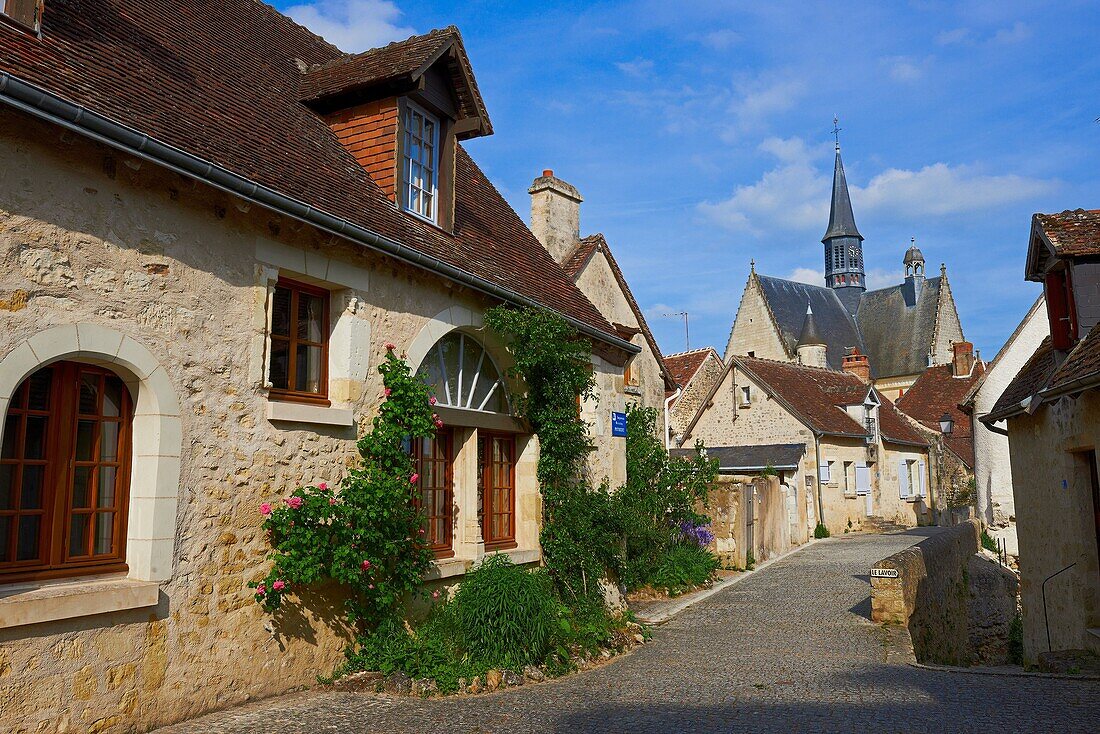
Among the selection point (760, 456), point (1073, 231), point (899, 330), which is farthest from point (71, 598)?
point (899, 330)

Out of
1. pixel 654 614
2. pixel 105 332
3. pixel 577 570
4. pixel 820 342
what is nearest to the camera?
pixel 105 332

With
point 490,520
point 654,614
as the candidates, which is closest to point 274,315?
point 490,520

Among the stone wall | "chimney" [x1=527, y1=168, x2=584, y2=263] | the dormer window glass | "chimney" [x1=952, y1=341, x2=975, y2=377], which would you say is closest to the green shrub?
the dormer window glass

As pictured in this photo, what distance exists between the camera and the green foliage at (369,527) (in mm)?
6004

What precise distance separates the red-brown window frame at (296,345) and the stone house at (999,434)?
16.1m

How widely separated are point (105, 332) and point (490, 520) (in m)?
4.59

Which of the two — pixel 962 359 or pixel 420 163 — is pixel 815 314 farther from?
pixel 420 163

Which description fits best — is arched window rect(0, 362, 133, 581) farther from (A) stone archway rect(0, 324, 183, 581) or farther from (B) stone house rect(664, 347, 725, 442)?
(B) stone house rect(664, 347, 725, 442)

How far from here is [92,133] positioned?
15.7 feet

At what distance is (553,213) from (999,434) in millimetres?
10788

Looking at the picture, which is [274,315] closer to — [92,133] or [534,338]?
[92,133]


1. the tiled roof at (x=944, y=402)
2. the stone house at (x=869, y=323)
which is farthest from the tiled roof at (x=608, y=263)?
the stone house at (x=869, y=323)

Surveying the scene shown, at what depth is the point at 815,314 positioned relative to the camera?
162ft

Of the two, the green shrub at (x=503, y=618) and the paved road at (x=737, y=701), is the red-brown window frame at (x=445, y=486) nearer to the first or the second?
the green shrub at (x=503, y=618)
